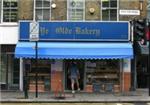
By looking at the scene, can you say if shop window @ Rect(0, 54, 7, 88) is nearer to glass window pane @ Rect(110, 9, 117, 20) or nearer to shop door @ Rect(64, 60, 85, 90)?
shop door @ Rect(64, 60, 85, 90)

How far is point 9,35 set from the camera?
29141mm

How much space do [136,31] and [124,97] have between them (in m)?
3.26

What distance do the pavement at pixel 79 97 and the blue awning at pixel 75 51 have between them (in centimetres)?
198

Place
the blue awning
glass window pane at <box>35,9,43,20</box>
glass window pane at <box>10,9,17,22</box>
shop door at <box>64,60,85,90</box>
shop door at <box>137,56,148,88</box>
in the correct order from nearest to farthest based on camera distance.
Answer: the blue awning
shop door at <box>64,60,85,90</box>
glass window pane at <box>35,9,43,20</box>
glass window pane at <box>10,9,17,22</box>
shop door at <box>137,56,148,88</box>

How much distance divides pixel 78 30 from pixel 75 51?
4.68 ft

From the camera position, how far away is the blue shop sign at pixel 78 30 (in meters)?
28.8

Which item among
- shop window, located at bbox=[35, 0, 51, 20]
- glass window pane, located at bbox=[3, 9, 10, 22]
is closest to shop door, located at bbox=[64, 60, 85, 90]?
shop window, located at bbox=[35, 0, 51, 20]

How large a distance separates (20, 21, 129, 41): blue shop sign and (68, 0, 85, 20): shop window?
90 cm

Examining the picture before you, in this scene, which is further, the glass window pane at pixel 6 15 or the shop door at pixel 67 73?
the glass window pane at pixel 6 15

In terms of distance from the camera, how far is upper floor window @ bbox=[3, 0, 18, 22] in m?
29.7

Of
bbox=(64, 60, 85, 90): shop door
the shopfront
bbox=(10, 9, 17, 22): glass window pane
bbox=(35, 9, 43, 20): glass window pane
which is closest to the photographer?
the shopfront

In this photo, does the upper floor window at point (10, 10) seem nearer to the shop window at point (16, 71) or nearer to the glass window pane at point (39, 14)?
the glass window pane at point (39, 14)

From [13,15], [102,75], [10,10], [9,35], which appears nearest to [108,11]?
[102,75]

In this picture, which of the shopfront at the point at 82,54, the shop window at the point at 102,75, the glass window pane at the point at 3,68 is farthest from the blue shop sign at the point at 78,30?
the glass window pane at the point at 3,68
